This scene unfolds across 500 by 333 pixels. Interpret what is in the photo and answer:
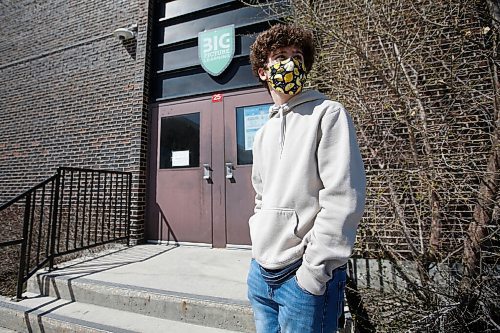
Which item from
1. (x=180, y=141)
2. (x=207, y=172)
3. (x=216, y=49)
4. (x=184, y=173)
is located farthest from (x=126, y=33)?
(x=207, y=172)

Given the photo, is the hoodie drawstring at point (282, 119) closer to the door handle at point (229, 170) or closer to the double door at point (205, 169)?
the double door at point (205, 169)

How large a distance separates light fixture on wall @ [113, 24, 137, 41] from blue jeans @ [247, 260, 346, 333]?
5297 millimetres

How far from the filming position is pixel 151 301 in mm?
2465

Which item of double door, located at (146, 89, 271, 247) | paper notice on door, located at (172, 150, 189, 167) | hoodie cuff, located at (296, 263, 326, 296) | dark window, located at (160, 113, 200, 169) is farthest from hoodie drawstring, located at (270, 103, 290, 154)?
paper notice on door, located at (172, 150, 189, 167)

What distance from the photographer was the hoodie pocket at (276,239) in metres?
1.03

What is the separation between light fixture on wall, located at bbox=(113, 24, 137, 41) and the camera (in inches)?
194

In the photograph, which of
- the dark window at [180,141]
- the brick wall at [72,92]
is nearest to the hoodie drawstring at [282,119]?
the dark window at [180,141]

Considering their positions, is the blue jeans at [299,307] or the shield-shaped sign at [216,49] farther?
the shield-shaped sign at [216,49]

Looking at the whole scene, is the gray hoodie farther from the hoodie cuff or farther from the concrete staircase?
the concrete staircase

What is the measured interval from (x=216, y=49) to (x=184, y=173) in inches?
83.0

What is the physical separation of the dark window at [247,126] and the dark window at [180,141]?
0.72 metres

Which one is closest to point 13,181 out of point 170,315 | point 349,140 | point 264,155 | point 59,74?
point 59,74

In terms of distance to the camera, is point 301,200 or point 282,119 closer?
point 301,200

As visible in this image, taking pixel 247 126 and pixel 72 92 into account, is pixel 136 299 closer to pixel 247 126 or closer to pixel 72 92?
pixel 247 126
